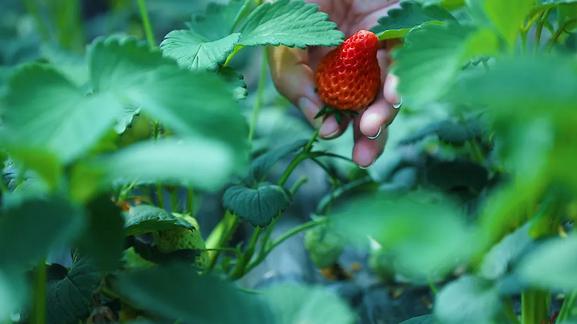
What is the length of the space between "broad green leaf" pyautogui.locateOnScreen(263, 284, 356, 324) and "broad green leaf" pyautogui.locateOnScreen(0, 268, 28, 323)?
13cm

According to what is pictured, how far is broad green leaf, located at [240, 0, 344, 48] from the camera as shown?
0.63 meters

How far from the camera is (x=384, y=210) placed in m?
0.38

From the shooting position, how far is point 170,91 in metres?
0.43

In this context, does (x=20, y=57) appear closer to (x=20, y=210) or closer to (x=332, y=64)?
(x=332, y=64)

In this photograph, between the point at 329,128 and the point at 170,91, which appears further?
the point at 329,128

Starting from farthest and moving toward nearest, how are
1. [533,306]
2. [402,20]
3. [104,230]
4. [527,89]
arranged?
[402,20] < [533,306] < [104,230] < [527,89]

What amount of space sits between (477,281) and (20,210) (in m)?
0.25

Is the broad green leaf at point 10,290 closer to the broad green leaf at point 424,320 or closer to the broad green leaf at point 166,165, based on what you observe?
the broad green leaf at point 166,165

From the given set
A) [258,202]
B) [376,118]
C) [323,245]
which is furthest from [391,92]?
[323,245]

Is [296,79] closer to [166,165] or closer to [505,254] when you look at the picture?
[505,254]

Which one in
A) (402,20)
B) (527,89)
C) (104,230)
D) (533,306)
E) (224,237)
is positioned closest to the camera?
(527,89)

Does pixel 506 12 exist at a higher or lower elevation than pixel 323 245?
higher

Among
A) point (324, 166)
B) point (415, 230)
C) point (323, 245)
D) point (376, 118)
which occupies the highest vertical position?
point (415, 230)

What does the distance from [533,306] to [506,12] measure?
8.5 inches
